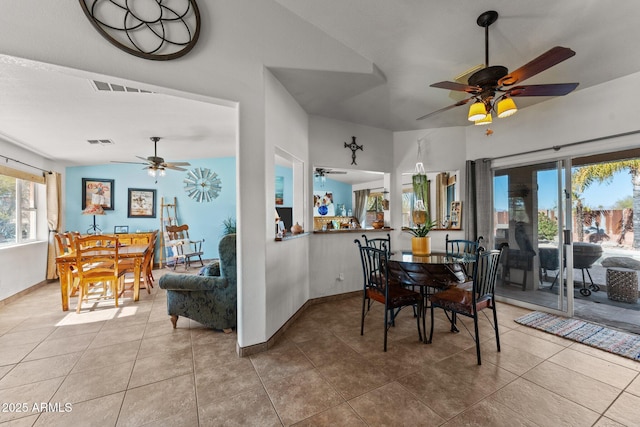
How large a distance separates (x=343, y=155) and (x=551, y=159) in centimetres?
273

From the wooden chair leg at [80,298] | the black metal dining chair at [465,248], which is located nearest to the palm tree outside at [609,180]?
the black metal dining chair at [465,248]

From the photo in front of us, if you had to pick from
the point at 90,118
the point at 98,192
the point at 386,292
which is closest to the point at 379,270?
the point at 386,292

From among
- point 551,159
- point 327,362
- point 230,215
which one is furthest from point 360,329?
point 230,215

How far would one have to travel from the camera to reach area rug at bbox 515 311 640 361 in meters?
2.42

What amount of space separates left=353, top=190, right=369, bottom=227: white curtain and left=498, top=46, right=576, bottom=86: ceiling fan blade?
6.65 metres

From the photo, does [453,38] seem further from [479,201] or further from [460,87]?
[479,201]

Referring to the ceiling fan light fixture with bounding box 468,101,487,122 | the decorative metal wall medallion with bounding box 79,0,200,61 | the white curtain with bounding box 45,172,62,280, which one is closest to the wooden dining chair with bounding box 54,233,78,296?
the white curtain with bounding box 45,172,62,280

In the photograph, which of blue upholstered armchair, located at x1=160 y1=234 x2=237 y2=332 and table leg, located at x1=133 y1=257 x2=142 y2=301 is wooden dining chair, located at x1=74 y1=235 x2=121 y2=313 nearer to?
table leg, located at x1=133 y1=257 x2=142 y2=301

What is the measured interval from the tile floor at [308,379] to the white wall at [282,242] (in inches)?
13.0

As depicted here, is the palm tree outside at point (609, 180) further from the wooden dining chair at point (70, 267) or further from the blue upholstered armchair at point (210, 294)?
the wooden dining chair at point (70, 267)

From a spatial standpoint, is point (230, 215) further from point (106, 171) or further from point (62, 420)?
point (62, 420)

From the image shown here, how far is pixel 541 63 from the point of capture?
1772mm

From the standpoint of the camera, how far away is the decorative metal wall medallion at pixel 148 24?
178 centimetres

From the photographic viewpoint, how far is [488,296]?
2.42 metres
